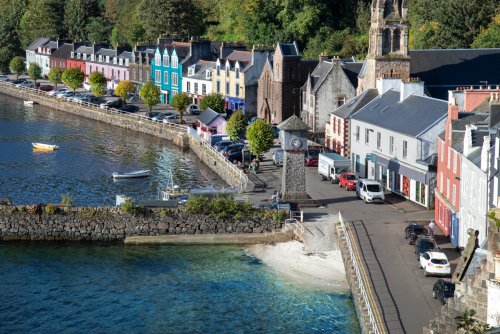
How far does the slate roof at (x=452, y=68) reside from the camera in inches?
3009

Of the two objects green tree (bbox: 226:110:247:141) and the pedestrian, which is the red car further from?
green tree (bbox: 226:110:247:141)

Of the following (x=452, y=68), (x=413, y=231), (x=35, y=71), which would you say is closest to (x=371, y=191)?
(x=413, y=231)

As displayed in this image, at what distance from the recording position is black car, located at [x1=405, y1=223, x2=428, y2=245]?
46.7 meters

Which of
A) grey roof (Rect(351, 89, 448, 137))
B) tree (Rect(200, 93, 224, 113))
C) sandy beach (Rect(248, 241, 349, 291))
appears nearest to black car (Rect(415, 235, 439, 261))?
sandy beach (Rect(248, 241, 349, 291))

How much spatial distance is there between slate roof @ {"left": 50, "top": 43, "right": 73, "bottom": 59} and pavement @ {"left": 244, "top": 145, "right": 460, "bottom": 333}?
249ft

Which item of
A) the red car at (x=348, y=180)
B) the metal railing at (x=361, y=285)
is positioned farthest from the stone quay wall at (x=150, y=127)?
the metal railing at (x=361, y=285)

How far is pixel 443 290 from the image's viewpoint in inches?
1481

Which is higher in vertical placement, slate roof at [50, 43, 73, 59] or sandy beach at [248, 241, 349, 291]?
slate roof at [50, 43, 73, 59]

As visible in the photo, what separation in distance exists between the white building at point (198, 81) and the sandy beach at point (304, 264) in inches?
2075

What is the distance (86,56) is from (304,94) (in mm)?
55201

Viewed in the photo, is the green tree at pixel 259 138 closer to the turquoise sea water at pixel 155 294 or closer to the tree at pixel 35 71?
the turquoise sea water at pixel 155 294

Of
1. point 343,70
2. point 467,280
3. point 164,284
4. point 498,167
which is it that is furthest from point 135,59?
point 467,280

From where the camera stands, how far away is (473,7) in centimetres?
Result: 9662

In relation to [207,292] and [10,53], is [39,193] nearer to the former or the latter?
[207,292]
